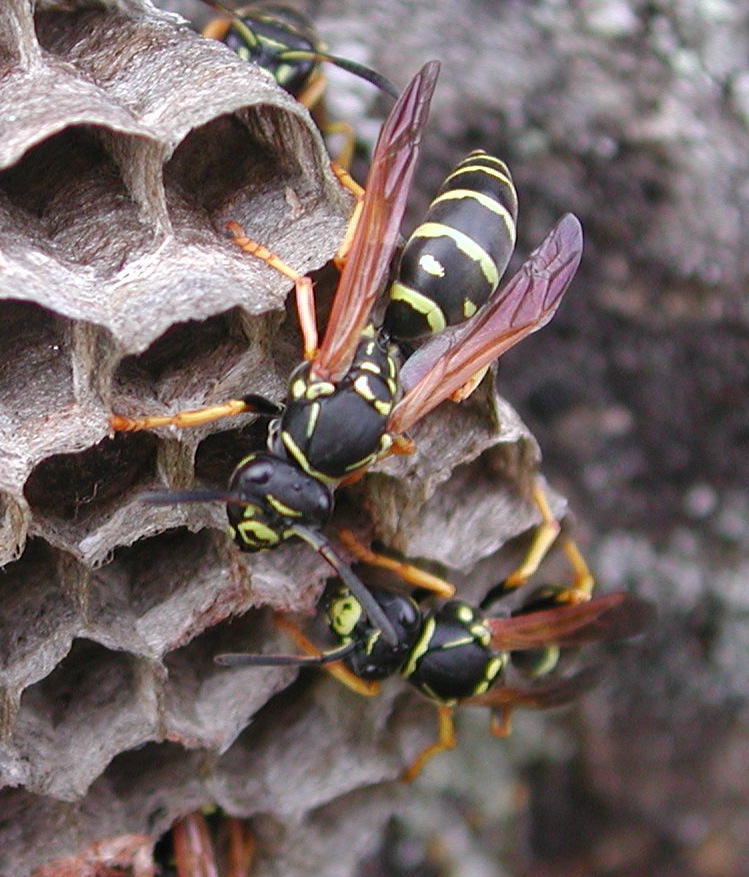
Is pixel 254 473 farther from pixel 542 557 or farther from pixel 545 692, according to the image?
pixel 545 692

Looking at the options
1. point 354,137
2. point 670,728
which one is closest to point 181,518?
point 354,137

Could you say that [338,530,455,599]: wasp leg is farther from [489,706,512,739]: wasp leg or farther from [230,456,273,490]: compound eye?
[489,706,512,739]: wasp leg

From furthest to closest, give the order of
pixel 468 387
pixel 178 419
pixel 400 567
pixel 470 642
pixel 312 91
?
1. pixel 312 91
2. pixel 470 642
3. pixel 400 567
4. pixel 468 387
5. pixel 178 419

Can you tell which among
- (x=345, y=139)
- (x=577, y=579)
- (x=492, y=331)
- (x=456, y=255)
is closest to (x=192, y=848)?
(x=577, y=579)

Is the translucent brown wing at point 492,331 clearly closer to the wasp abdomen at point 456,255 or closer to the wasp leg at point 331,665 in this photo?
the wasp abdomen at point 456,255

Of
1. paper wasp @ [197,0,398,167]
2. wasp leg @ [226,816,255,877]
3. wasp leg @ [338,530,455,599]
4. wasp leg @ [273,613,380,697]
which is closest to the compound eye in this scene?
wasp leg @ [338,530,455,599]

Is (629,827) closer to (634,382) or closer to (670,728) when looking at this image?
(670,728)
